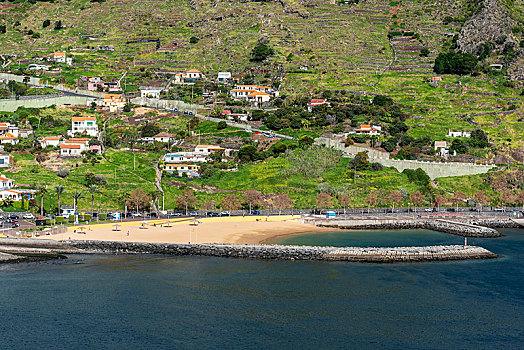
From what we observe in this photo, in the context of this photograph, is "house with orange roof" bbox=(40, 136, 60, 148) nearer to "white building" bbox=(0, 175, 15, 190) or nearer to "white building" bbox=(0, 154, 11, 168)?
"white building" bbox=(0, 154, 11, 168)

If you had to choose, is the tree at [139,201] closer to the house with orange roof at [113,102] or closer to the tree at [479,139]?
the house with orange roof at [113,102]

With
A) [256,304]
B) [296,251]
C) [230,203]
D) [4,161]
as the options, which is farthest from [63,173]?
[256,304]

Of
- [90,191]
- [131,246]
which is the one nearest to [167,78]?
[90,191]

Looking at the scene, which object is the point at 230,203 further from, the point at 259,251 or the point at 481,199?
the point at 481,199

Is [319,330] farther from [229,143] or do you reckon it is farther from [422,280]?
[229,143]

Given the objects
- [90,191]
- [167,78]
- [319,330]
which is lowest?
[319,330]

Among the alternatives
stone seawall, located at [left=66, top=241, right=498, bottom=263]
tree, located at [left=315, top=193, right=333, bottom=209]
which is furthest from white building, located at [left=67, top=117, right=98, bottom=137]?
stone seawall, located at [left=66, top=241, right=498, bottom=263]
